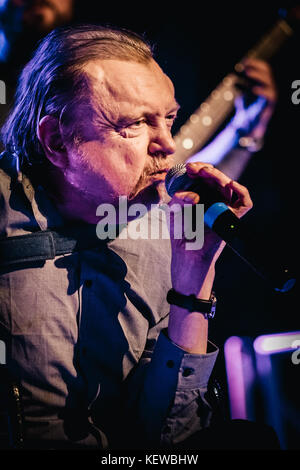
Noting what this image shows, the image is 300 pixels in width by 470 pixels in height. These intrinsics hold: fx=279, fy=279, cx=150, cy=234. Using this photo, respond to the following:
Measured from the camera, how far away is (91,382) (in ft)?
3.83

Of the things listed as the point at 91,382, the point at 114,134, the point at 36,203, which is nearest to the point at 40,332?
the point at 91,382

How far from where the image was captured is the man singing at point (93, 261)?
3.25ft

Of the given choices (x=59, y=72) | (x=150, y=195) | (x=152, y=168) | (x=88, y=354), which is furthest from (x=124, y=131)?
(x=88, y=354)

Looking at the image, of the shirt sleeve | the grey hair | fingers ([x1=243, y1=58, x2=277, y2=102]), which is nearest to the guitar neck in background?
fingers ([x1=243, y1=58, x2=277, y2=102])

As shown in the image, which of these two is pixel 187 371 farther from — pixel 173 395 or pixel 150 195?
pixel 150 195

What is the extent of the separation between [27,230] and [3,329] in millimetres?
402

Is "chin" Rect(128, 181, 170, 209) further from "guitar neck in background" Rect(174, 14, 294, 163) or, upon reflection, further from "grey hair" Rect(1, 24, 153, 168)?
"guitar neck in background" Rect(174, 14, 294, 163)

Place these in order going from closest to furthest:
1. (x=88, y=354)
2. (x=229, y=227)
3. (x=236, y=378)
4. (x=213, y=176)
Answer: (x=229, y=227)
(x=213, y=176)
(x=88, y=354)
(x=236, y=378)

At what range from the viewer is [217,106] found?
2.53m

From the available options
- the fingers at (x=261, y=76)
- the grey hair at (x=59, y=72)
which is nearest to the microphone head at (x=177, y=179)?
the grey hair at (x=59, y=72)

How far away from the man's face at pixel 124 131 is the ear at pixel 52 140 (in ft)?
0.19

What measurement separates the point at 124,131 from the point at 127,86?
0.15 meters

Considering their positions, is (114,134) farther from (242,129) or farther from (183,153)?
(242,129)
